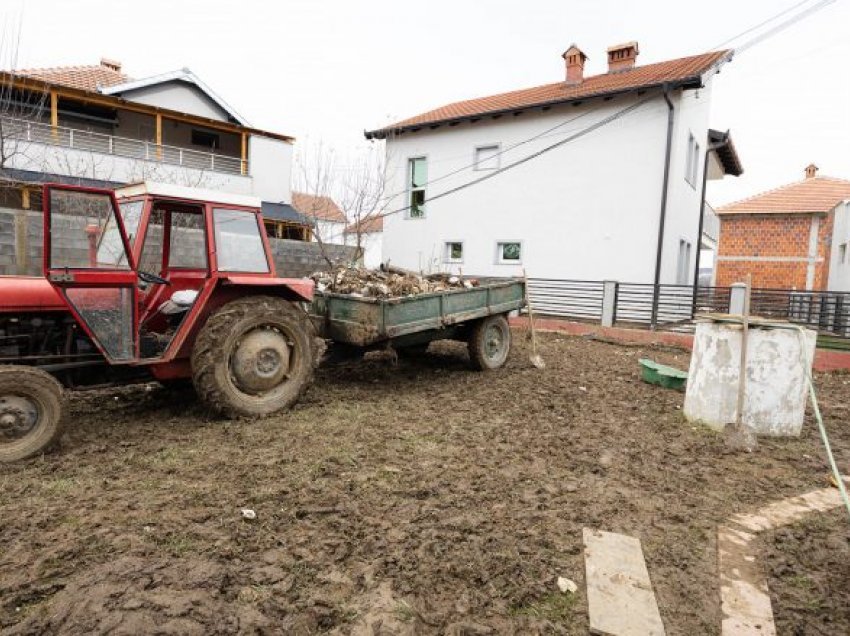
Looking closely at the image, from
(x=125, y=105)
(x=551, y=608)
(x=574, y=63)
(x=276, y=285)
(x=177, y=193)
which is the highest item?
(x=574, y=63)

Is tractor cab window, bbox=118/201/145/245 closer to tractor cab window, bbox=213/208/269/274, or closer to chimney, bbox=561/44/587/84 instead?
tractor cab window, bbox=213/208/269/274

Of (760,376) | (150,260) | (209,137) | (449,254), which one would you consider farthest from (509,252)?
(209,137)

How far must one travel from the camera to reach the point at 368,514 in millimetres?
2916

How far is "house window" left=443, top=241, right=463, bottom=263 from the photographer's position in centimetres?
1586

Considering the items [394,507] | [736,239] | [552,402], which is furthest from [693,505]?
[736,239]

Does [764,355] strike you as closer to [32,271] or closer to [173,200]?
[173,200]

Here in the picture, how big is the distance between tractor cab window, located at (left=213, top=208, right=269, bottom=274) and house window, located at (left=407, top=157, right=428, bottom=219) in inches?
480

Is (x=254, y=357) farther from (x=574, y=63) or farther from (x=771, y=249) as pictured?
(x=771, y=249)

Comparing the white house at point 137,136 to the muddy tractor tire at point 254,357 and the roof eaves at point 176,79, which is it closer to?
the roof eaves at point 176,79

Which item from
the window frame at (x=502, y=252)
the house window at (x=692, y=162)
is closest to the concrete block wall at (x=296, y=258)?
the window frame at (x=502, y=252)

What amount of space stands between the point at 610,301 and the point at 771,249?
11519mm

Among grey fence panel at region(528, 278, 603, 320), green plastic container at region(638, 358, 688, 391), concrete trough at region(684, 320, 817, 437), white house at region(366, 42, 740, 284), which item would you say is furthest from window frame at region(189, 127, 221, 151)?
concrete trough at region(684, 320, 817, 437)

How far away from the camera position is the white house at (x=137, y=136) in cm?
Result: 1412

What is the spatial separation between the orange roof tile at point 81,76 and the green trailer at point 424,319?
634 inches
